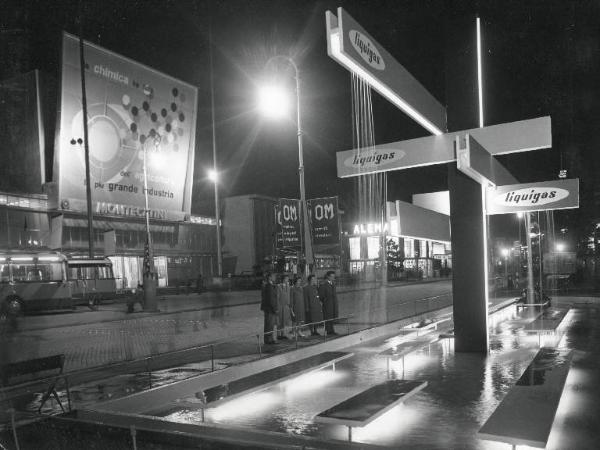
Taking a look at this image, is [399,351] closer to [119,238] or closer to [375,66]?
[375,66]

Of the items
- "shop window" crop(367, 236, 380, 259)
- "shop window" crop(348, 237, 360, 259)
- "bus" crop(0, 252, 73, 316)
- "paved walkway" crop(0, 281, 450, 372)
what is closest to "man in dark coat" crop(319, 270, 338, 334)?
"paved walkway" crop(0, 281, 450, 372)

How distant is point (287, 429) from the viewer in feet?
20.8

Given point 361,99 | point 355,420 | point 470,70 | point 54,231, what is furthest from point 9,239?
point 355,420

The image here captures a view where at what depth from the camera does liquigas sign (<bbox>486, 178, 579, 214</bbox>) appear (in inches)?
422

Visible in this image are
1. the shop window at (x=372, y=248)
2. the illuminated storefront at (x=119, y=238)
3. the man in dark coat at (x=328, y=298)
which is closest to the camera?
the man in dark coat at (x=328, y=298)

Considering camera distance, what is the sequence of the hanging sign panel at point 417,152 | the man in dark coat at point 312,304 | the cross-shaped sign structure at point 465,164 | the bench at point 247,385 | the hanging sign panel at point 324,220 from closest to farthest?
1. the bench at point 247,385
2. the cross-shaped sign structure at point 465,164
3. the hanging sign panel at point 417,152
4. the man in dark coat at point 312,304
5. the hanging sign panel at point 324,220

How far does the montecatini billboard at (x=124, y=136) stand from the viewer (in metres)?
40.5

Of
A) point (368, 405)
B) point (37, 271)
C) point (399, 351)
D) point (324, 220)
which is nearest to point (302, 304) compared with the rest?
point (324, 220)

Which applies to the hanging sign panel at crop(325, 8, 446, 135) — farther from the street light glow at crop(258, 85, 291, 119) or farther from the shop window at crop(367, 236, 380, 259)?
the shop window at crop(367, 236, 380, 259)

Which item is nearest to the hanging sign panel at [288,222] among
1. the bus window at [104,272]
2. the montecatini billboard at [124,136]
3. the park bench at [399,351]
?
the park bench at [399,351]

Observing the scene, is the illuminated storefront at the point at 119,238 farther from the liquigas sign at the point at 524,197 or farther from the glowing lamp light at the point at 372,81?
the glowing lamp light at the point at 372,81

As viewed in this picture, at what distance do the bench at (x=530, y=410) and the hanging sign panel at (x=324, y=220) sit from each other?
786 cm

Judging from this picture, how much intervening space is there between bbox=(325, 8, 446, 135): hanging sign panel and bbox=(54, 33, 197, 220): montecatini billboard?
116 feet

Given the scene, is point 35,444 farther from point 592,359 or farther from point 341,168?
point 592,359
